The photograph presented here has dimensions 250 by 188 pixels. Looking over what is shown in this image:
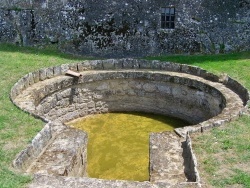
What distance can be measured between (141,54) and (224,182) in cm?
1059

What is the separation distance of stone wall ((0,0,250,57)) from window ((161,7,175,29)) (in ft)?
0.61

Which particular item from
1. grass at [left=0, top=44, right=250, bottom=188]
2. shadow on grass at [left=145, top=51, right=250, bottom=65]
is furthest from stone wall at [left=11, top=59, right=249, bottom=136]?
shadow on grass at [left=145, top=51, right=250, bottom=65]

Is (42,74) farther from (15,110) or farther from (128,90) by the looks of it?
(15,110)

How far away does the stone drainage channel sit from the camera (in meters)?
9.48

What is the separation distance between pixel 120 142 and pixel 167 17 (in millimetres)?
7104

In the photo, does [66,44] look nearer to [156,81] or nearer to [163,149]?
[156,81]

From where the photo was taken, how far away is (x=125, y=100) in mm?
15734

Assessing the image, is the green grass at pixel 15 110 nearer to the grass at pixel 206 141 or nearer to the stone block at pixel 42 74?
the grass at pixel 206 141

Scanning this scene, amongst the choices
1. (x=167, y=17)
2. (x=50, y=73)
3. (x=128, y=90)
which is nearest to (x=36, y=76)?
(x=50, y=73)

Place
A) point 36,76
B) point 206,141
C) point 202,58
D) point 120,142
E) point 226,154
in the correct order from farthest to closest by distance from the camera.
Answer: point 202,58 → point 36,76 → point 120,142 → point 206,141 → point 226,154

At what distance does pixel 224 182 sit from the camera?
763 cm

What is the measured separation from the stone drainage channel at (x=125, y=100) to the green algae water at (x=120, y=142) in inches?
21.4

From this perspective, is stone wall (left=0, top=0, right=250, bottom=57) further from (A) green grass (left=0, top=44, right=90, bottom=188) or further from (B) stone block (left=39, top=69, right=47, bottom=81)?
(B) stone block (left=39, top=69, right=47, bottom=81)

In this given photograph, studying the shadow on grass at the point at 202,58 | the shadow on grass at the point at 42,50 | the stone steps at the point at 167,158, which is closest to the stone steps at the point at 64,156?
the stone steps at the point at 167,158
